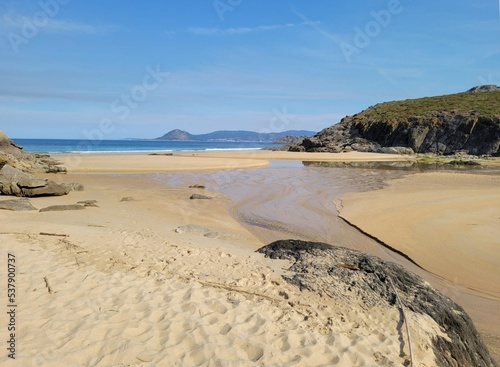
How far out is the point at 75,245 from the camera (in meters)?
6.92

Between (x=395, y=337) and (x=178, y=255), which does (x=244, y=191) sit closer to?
(x=178, y=255)

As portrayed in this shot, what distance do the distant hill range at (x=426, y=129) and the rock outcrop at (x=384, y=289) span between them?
1962 inches

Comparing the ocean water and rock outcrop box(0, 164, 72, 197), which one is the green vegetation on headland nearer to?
the ocean water

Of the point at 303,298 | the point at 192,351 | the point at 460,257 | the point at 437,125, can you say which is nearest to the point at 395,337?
the point at 303,298

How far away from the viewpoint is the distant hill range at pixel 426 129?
→ 4978 centimetres

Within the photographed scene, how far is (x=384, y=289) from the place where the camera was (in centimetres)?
500

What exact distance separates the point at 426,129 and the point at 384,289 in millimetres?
55093

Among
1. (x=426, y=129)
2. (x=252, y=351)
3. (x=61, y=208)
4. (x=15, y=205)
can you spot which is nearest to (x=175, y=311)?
(x=252, y=351)

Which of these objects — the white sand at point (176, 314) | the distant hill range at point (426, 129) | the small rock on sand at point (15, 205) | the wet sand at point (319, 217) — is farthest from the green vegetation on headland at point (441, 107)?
the white sand at point (176, 314)

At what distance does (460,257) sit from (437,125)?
5153 centimetres

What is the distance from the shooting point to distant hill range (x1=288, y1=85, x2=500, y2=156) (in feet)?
163

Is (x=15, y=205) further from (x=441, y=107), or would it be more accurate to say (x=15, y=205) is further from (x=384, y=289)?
(x=441, y=107)

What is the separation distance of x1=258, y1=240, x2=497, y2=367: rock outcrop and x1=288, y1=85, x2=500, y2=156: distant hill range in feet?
164

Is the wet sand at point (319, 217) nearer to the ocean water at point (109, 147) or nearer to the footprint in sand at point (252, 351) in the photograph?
the footprint in sand at point (252, 351)
